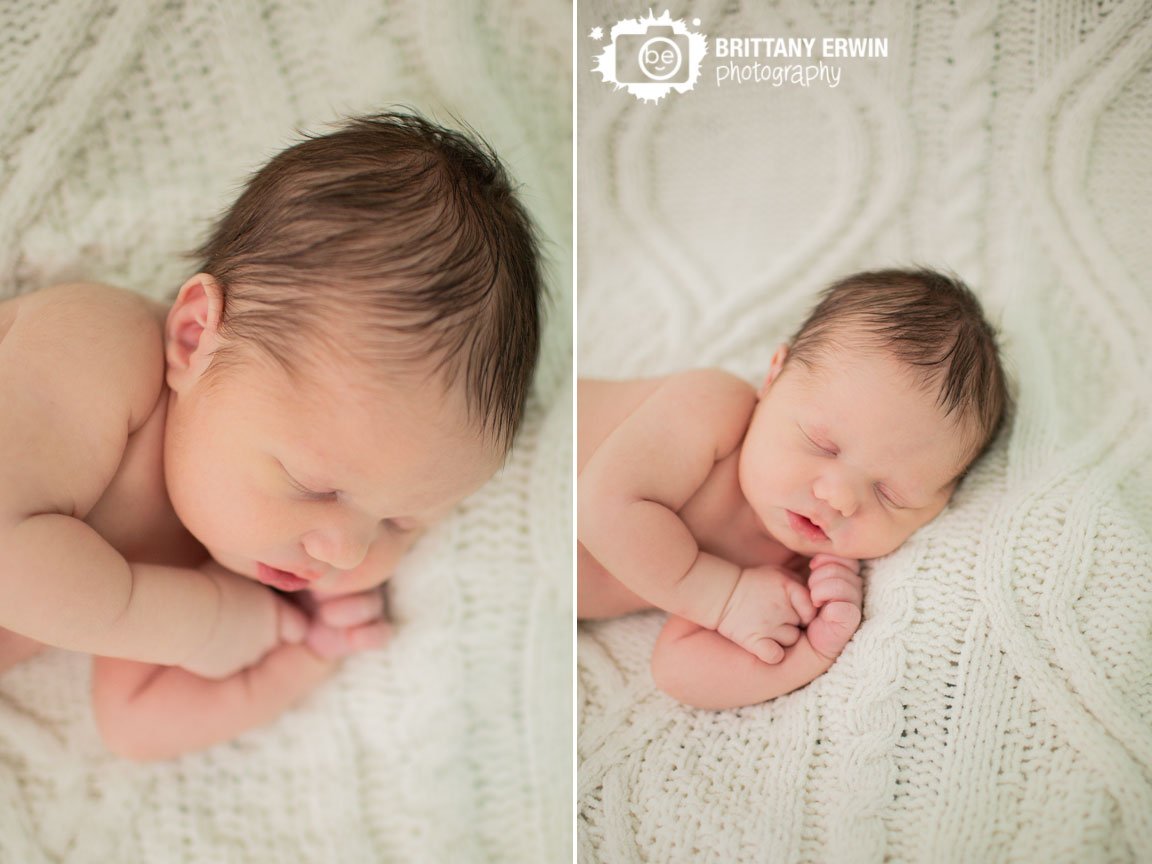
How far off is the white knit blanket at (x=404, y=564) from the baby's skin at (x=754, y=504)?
0.46ft

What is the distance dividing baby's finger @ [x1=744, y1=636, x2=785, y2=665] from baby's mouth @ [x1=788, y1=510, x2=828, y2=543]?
0.32 ft

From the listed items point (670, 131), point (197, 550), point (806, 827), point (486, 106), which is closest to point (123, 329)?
point (197, 550)

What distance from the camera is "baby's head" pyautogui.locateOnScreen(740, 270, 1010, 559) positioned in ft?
2.47

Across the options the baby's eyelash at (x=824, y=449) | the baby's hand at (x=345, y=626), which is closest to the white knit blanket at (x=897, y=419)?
the baby's eyelash at (x=824, y=449)

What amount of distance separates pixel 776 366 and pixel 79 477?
618 millimetres

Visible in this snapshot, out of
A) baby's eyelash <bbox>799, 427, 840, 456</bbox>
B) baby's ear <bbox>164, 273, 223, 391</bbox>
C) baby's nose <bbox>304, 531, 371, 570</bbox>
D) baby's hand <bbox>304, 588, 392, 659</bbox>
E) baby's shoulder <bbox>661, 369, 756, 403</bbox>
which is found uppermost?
baby's ear <bbox>164, 273, 223, 391</bbox>

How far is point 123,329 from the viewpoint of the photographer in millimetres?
800

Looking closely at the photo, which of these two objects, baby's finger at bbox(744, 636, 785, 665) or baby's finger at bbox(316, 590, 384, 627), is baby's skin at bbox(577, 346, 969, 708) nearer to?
baby's finger at bbox(744, 636, 785, 665)

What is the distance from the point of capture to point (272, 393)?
0.72 m

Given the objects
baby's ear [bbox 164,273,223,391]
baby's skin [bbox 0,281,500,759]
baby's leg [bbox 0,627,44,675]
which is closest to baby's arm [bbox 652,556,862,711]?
baby's skin [bbox 0,281,500,759]

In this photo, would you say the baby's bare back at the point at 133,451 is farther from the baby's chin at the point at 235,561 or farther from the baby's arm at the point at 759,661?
the baby's arm at the point at 759,661

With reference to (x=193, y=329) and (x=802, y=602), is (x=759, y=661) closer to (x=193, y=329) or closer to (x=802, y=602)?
(x=802, y=602)

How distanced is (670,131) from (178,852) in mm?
847

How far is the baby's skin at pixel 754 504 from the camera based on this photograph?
76cm
